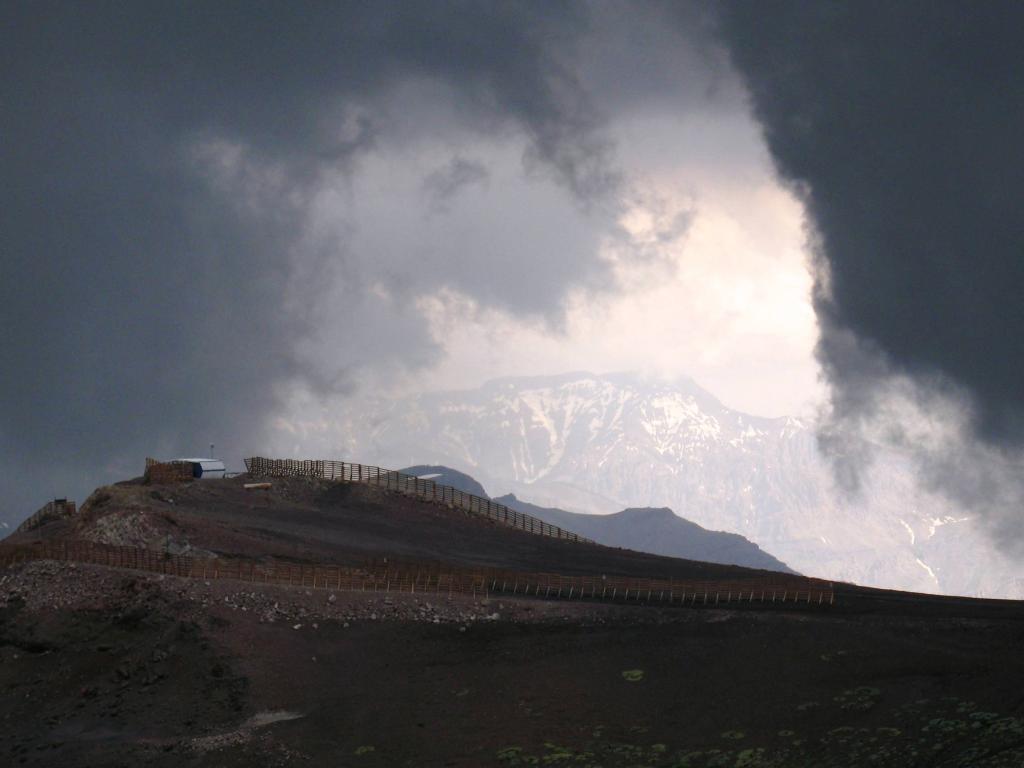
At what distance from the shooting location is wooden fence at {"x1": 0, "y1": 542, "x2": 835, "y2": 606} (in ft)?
268

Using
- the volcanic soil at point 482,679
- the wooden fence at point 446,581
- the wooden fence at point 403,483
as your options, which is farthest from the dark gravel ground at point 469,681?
the wooden fence at point 403,483

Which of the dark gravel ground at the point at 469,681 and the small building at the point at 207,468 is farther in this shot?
the small building at the point at 207,468

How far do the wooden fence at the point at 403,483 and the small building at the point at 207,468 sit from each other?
21.8 ft

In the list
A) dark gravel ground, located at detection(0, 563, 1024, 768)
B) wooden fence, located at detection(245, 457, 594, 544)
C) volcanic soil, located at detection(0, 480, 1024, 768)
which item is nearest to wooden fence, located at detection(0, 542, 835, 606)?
volcanic soil, located at detection(0, 480, 1024, 768)

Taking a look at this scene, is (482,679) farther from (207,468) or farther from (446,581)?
(207,468)

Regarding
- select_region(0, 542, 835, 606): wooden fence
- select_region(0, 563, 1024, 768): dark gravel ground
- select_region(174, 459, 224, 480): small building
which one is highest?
select_region(174, 459, 224, 480): small building

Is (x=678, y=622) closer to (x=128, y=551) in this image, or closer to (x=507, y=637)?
(x=507, y=637)

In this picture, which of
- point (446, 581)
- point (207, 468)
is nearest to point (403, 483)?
point (207, 468)

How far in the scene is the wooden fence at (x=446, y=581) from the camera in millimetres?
81562

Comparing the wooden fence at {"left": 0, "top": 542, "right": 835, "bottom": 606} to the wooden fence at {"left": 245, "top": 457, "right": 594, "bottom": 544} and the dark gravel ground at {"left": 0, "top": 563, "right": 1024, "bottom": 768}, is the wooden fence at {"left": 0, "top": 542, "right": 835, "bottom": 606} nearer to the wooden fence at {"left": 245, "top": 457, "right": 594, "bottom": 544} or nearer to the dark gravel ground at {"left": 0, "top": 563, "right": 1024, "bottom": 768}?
the dark gravel ground at {"left": 0, "top": 563, "right": 1024, "bottom": 768}

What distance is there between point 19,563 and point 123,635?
14714 mm

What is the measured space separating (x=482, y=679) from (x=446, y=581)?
19182mm

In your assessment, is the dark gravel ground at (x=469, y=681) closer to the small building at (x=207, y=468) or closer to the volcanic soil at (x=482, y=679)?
the volcanic soil at (x=482, y=679)

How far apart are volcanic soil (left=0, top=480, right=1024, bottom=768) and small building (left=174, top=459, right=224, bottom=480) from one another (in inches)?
2839
